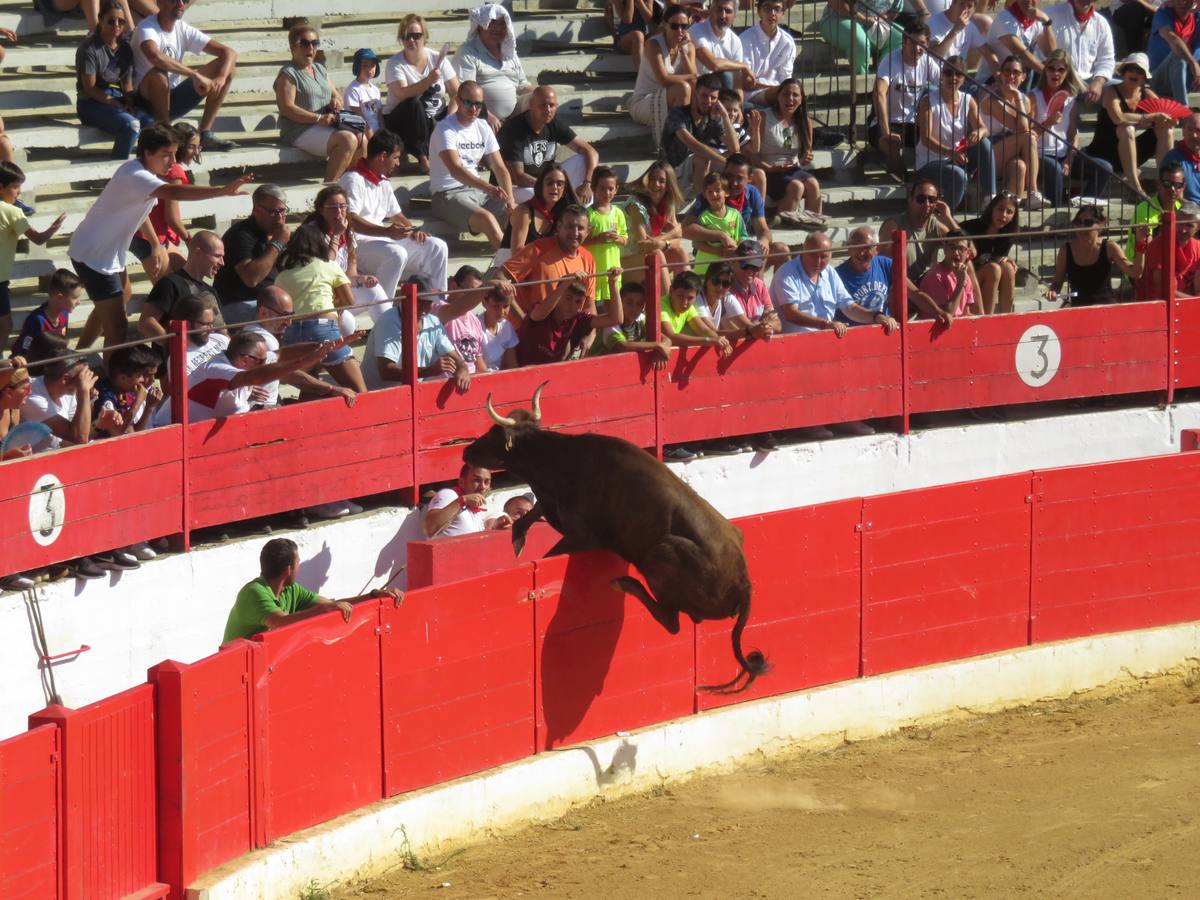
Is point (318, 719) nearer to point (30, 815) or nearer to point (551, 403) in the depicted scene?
point (30, 815)

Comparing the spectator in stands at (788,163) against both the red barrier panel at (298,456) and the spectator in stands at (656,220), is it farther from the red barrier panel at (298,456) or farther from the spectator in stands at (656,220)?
the red barrier panel at (298,456)

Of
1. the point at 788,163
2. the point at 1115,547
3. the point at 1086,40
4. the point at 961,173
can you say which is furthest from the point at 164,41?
the point at 1086,40

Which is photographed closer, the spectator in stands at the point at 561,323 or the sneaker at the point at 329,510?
the sneaker at the point at 329,510

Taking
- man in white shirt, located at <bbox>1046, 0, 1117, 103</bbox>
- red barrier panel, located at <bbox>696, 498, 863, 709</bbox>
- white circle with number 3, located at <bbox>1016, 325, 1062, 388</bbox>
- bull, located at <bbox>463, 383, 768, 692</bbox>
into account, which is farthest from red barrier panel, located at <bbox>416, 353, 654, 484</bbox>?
man in white shirt, located at <bbox>1046, 0, 1117, 103</bbox>

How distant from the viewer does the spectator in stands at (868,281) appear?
1387 cm

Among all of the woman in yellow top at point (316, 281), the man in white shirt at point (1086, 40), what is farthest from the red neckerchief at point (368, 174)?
the man in white shirt at point (1086, 40)

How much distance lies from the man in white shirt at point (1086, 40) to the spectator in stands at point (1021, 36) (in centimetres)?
15

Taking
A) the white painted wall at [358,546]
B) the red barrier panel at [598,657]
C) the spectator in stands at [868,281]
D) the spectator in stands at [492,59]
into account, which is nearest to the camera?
the white painted wall at [358,546]

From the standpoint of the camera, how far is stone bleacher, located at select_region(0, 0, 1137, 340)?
1344cm

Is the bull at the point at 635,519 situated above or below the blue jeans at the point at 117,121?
below

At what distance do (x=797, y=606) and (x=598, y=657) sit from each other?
1.39 metres

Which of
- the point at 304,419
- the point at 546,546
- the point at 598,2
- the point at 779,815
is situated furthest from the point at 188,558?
the point at 598,2

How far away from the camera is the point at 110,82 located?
44.5ft

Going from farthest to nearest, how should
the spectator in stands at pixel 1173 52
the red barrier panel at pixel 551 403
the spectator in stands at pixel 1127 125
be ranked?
the spectator in stands at pixel 1173 52
the spectator in stands at pixel 1127 125
the red barrier panel at pixel 551 403
